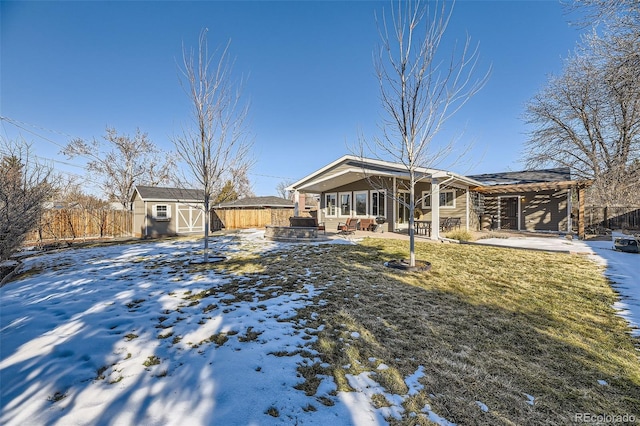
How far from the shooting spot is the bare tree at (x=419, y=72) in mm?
6121

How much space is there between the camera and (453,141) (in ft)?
21.9

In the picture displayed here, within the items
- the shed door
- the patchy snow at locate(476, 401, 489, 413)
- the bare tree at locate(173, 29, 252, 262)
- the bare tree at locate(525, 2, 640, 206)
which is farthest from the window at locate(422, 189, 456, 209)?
the shed door

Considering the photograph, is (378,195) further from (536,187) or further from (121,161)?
(121,161)

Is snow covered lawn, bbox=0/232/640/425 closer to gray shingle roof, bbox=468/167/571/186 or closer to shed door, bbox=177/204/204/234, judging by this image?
gray shingle roof, bbox=468/167/571/186

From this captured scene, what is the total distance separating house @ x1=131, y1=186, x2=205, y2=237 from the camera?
18.3 metres

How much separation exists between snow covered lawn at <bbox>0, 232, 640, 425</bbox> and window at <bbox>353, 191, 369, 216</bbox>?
996cm

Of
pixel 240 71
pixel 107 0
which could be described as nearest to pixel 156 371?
pixel 240 71

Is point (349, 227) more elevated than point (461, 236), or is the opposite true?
point (349, 227)

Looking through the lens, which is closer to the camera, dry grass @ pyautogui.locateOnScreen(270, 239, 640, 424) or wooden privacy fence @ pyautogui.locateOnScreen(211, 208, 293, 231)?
dry grass @ pyautogui.locateOnScreen(270, 239, 640, 424)

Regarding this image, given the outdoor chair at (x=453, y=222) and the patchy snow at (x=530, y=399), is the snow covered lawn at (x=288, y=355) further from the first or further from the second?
the outdoor chair at (x=453, y=222)

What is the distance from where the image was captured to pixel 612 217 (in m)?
16.9

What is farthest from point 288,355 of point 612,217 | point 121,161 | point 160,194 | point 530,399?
point 121,161

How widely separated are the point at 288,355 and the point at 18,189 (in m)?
7.55

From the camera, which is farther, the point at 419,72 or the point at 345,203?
the point at 345,203
